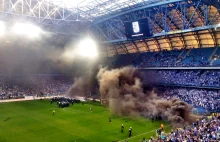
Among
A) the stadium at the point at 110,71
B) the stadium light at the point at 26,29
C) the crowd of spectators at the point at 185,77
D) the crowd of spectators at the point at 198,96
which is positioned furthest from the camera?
the stadium light at the point at 26,29

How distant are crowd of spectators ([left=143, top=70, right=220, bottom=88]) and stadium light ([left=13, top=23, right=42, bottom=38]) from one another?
23.1m

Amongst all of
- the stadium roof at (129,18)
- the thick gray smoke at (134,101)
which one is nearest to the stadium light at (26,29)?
the stadium roof at (129,18)

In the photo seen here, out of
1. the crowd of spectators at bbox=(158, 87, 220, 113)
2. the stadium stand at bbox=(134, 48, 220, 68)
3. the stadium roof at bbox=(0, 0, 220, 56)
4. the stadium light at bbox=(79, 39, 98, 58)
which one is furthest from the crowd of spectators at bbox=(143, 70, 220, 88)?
the stadium light at bbox=(79, 39, 98, 58)

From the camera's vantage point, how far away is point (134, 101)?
1455 inches

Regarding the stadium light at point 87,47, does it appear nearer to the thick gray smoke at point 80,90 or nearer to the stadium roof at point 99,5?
the thick gray smoke at point 80,90

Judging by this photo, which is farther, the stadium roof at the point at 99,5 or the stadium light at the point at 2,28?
the stadium light at the point at 2,28

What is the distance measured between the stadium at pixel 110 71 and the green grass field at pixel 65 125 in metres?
0.11

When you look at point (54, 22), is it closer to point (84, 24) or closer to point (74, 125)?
point (84, 24)

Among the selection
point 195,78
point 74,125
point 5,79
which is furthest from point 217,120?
point 5,79

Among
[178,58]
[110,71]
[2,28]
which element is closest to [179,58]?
[178,58]

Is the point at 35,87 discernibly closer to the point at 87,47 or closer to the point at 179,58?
the point at 87,47

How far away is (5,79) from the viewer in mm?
53938

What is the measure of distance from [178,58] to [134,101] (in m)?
16.5

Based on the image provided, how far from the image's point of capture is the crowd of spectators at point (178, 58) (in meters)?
→ 44.5
